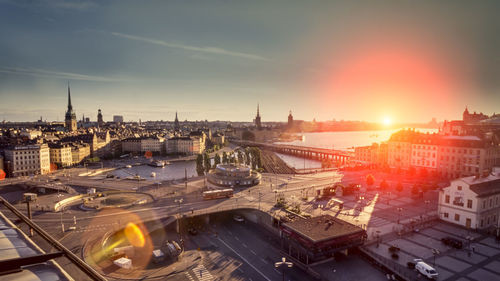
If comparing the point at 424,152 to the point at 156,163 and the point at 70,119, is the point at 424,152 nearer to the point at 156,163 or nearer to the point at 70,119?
the point at 156,163

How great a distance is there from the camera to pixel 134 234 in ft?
96.7

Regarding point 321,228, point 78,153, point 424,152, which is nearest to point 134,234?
point 321,228

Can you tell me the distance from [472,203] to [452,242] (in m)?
6.77

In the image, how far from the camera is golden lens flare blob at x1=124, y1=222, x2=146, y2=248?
28.8 meters

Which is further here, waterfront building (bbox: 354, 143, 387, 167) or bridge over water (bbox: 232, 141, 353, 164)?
bridge over water (bbox: 232, 141, 353, 164)

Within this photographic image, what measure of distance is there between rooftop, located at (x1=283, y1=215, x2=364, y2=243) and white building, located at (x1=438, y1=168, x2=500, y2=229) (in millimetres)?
13114

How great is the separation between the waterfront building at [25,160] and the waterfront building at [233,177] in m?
49.3

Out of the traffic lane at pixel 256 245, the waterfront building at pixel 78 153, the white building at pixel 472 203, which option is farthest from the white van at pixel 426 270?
the waterfront building at pixel 78 153

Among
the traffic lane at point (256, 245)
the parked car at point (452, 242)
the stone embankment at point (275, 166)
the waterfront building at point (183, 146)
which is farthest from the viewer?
the waterfront building at point (183, 146)

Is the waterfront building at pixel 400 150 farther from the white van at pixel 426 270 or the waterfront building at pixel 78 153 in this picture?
the waterfront building at pixel 78 153

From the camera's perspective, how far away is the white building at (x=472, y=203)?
Answer: 29500mm

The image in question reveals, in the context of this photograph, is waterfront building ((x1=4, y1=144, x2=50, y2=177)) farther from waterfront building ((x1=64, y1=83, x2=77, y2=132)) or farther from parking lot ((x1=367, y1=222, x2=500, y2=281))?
waterfront building ((x1=64, y1=83, x2=77, y2=132))

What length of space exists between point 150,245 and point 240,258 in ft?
29.5

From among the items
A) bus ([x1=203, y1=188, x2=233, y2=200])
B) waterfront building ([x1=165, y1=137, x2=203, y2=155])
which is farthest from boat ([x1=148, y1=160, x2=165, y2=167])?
bus ([x1=203, y1=188, x2=233, y2=200])
